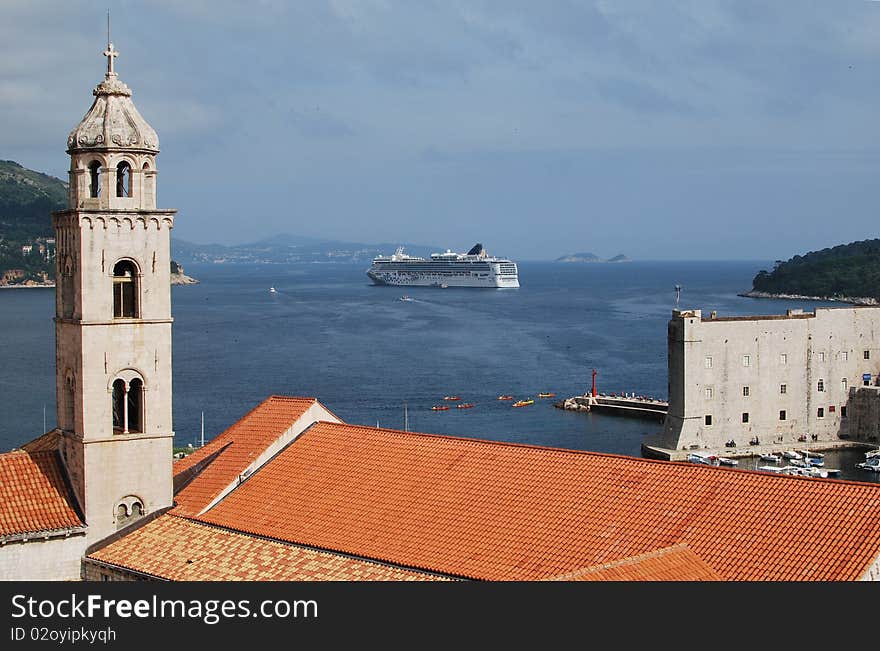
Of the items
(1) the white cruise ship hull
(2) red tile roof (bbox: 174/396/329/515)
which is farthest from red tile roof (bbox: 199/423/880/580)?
(1) the white cruise ship hull

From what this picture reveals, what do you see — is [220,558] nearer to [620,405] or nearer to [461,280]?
[620,405]

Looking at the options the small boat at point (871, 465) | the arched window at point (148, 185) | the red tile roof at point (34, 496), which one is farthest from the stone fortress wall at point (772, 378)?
the red tile roof at point (34, 496)

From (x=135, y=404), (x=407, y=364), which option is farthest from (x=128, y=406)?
(x=407, y=364)

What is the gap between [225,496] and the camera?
19375mm

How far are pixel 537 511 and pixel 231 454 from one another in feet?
20.3

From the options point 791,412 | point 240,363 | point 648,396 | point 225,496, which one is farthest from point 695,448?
point 240,363

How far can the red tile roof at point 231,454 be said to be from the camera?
1939cm

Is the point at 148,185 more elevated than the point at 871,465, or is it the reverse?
the point at 148,185

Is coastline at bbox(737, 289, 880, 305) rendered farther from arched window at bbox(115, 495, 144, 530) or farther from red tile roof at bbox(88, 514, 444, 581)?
red tile roof at bbox(88, 514, 444, 581)

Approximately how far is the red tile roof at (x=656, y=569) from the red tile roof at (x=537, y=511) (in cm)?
24

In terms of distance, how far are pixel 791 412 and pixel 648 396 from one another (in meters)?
17.6

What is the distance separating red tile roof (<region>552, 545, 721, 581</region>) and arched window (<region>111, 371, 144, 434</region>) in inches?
314

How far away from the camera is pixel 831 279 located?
521 feet

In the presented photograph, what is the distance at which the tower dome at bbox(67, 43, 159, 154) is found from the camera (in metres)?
18.1
